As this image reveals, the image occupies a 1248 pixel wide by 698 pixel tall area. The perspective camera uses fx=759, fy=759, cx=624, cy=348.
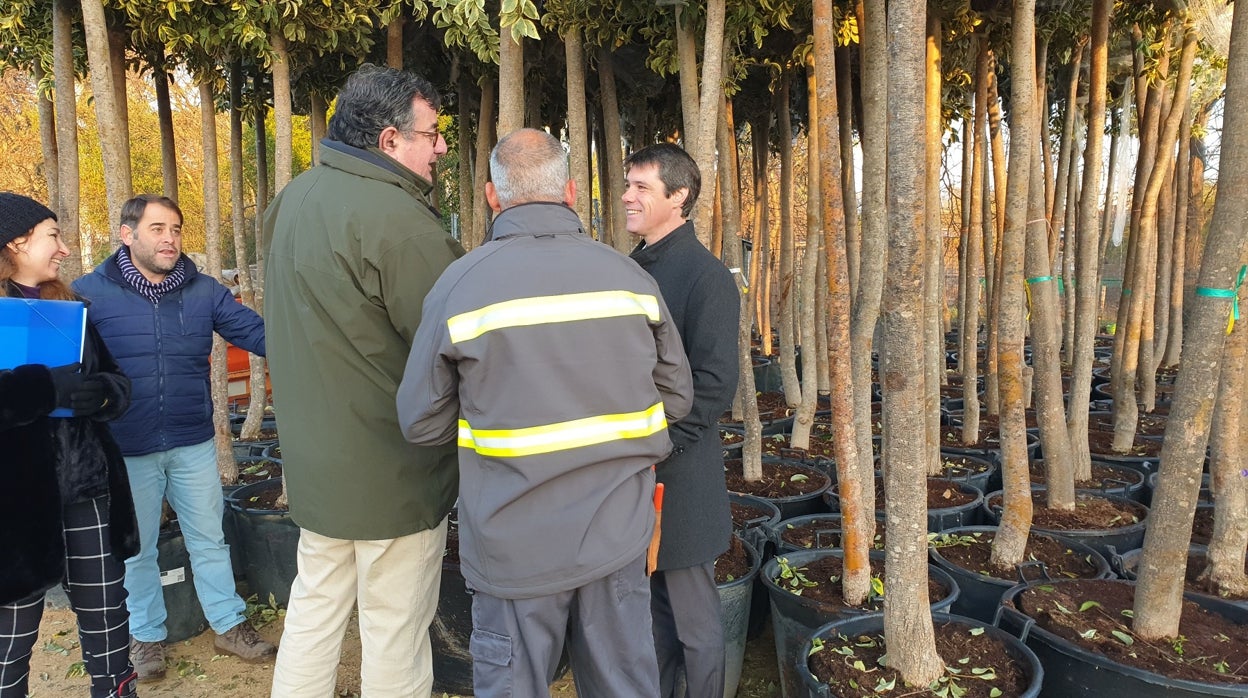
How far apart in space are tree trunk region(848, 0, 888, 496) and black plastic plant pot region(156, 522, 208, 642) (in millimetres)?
3116

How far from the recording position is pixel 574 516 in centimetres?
173

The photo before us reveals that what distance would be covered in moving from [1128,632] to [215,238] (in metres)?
4.60

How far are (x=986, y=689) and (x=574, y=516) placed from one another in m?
1.39

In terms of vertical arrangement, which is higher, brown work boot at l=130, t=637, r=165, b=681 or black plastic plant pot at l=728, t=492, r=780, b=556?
black plastic plant pot at l=728, t=492, r=780, b=556

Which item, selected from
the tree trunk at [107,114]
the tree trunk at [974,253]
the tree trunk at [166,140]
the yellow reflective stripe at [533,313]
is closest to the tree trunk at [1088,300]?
the tree trunk at [974,253]

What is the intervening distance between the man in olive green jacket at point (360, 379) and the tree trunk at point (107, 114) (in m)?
1.83

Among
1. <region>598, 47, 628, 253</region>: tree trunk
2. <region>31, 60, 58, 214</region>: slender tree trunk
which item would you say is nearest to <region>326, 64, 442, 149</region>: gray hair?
<region>598, 47, 628, 253</region>: tree trunk

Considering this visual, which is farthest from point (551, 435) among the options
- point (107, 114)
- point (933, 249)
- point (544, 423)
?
point (933, 249)

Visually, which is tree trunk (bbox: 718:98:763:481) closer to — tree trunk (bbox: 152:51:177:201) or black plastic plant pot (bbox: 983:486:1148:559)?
black plastic plant pot (bbox: 983:486:1148:559)

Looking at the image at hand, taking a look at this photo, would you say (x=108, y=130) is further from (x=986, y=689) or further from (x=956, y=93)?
(x=956, y=93)

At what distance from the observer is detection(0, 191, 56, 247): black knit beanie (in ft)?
7.84

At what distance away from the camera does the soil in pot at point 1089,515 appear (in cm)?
355

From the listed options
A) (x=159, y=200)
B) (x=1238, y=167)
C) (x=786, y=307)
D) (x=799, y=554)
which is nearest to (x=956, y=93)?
(x=786, y=307)

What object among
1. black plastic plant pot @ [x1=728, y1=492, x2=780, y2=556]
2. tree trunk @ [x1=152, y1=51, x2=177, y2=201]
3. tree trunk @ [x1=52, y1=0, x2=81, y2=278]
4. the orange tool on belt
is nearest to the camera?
the orange tool on belt
